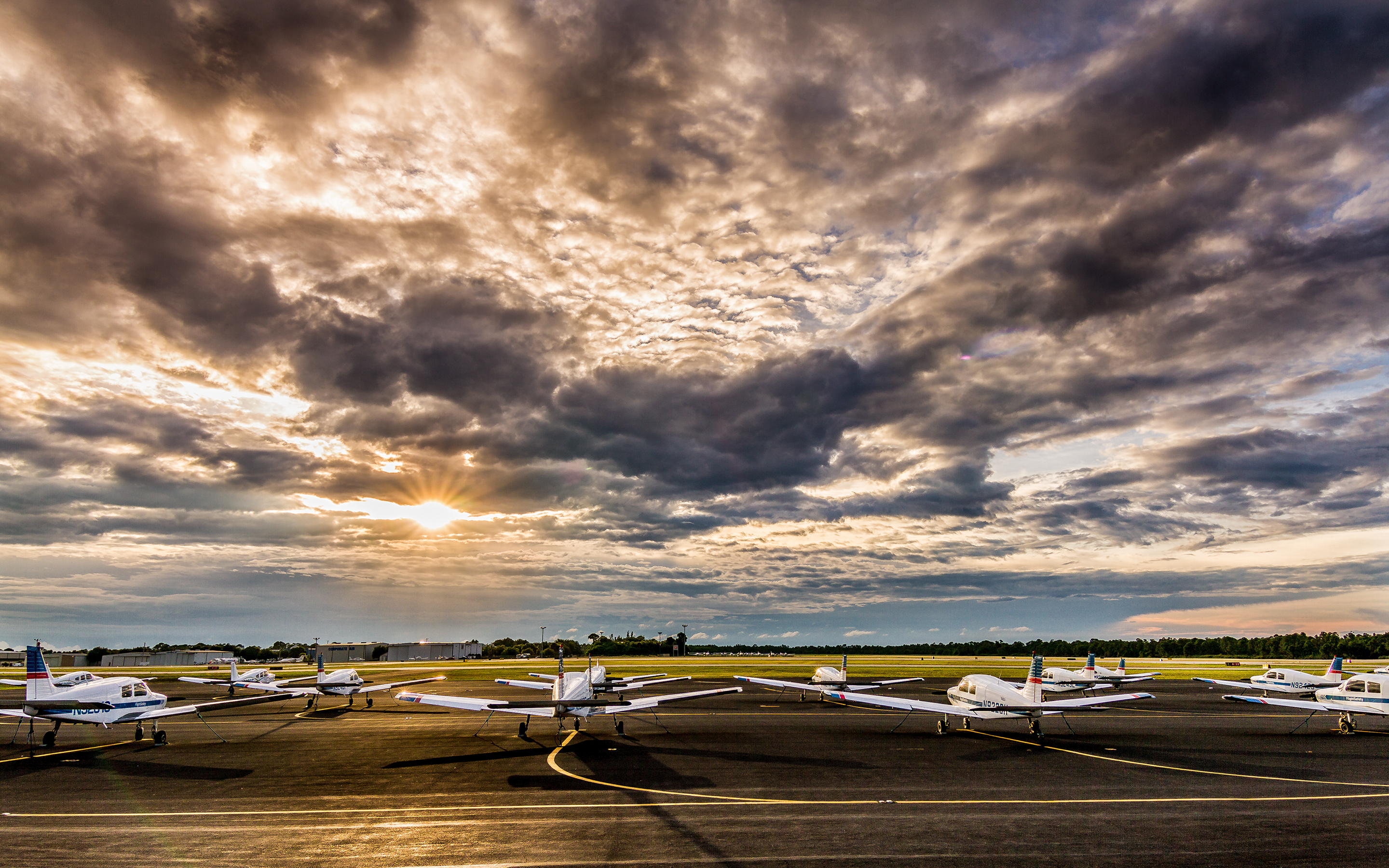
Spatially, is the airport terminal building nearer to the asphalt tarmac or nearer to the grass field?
the grass field

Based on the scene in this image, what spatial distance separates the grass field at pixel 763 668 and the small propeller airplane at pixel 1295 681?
132 ft

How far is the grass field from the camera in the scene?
10119cm

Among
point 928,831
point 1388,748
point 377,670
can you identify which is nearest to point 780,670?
point 377,670

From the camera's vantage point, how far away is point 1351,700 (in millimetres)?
41312

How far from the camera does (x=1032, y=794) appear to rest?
24.4m

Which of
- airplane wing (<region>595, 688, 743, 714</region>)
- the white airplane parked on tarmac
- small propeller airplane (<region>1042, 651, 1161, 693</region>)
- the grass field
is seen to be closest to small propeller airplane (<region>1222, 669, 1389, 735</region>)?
small propeller airplane (<region>1042, 651, 1161, 693</region>)

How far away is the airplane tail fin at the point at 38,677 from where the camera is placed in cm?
3450

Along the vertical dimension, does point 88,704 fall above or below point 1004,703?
above

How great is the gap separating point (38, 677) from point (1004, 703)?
4860cm

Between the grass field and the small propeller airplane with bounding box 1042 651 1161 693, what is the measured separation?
879 inches

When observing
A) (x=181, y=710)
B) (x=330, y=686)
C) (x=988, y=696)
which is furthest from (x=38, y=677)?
(x=988, y=696)

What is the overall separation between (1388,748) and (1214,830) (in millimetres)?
26601

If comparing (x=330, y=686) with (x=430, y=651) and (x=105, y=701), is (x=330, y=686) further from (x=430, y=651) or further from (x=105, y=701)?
(x=430, y=651)

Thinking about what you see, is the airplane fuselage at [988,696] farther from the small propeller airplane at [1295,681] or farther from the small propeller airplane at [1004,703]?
→ the small propeller airplane at [1295,681]
